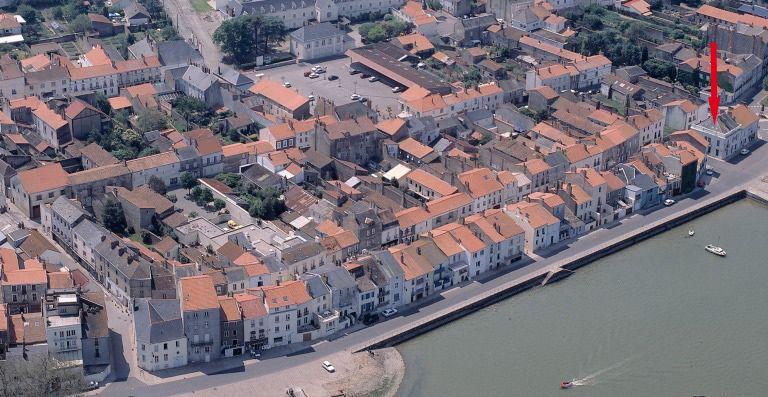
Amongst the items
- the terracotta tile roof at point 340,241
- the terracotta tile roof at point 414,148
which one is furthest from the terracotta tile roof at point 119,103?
the terracotta tile roof at point 340,241

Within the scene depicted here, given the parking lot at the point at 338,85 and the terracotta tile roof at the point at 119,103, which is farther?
the parking lot at the point at 338,85

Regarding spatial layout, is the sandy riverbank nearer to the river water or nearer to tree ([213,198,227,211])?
the river water

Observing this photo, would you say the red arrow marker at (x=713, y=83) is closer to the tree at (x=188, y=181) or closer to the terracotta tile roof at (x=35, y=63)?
the tree at (x=188, y=181)

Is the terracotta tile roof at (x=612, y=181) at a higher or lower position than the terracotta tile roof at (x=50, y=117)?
lower

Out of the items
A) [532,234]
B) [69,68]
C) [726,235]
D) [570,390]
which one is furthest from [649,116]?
[69,68]

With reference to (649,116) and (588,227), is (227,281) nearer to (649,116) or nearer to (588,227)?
(588,227)

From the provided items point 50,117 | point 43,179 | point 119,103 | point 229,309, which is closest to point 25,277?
point 229,309

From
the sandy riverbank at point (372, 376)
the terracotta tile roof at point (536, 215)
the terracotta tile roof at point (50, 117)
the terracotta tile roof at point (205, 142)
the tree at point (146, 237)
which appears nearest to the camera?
the sandy riverbank at point (372, 376)
